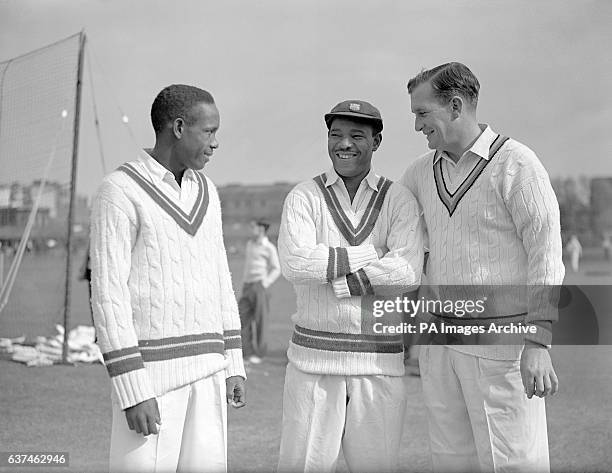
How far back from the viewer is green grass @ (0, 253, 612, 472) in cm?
380

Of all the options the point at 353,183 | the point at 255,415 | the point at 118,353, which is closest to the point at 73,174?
the point at 255,415

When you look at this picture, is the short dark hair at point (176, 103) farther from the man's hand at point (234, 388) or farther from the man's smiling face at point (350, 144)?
the man's hand at point (234, 388)

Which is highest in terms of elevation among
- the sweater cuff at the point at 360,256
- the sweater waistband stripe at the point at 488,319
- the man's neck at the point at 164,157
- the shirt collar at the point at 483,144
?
the shirt collar at the point at 483,144

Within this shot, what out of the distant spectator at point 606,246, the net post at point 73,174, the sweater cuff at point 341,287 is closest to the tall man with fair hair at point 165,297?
the sweater cuff at point 341,287

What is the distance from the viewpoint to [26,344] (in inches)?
258

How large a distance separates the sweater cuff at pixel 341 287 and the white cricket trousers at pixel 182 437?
16.2 inches

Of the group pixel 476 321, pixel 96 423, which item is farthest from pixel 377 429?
pixel 96 423

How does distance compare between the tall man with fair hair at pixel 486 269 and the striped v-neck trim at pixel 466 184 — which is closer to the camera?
the tall man with fair hair at pixel 486 269

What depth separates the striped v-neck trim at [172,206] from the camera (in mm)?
2146

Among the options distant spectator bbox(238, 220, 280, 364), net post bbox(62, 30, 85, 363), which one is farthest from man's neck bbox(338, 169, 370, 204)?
distant spectator bbox(238, 220, 280, 364)

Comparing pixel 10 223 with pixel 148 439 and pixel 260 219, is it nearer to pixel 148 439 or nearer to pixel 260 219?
pixel 260 219

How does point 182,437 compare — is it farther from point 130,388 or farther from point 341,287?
point 341,287

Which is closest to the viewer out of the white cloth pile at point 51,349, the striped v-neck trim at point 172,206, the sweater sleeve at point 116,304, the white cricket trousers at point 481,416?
the sweater sleeve at point 116,304

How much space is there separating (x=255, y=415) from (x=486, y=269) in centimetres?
263
